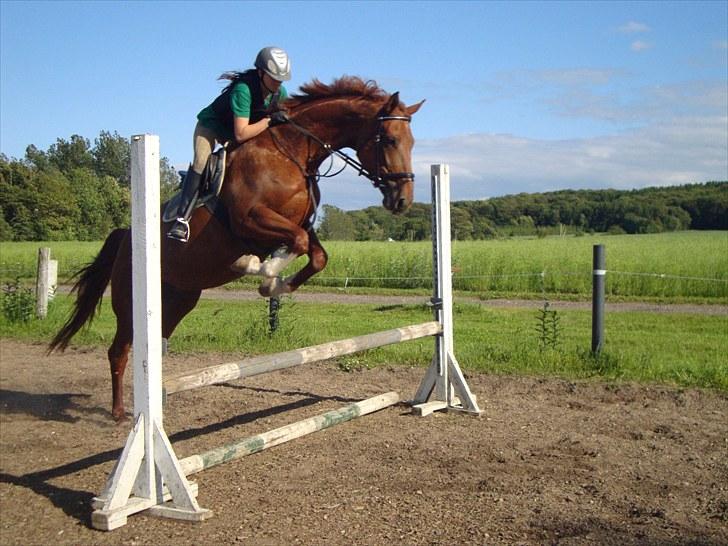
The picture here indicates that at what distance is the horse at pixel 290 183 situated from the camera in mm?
5086

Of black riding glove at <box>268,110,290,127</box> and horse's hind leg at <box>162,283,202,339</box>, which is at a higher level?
black riding glove at <box>268,110,290,127</box>

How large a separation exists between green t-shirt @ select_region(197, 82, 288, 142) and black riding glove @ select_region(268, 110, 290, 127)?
0.11 m

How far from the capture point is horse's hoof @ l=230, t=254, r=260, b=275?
5098 mm

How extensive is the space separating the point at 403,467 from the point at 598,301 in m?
4.31

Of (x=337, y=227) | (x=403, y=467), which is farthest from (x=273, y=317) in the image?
(x=337, y=227)

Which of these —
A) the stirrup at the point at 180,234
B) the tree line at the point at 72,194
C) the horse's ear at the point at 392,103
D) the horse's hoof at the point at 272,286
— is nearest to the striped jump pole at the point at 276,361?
the horse's hoof at the point at 272,286

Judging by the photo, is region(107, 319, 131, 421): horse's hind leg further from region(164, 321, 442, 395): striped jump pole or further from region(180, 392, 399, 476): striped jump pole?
region(180, 392, 399, 476): striped jump pole

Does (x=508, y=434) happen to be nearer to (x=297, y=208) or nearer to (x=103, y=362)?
(x=297, y=208)

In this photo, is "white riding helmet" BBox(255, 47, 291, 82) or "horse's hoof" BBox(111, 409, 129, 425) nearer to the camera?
"white riding helmet" BBox(255, 47, 291, 82)

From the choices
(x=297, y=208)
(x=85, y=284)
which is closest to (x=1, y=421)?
(x=85, y=284)

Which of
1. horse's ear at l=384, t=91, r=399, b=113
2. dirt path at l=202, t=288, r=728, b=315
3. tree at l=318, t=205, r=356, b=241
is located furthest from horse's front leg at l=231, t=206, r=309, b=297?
tree at l=318, t=205, r=356, b=241

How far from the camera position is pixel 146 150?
13.8ft

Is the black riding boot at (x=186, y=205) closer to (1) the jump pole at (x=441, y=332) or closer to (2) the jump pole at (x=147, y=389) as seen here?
(2) the jump pole at (x=147, y=389)

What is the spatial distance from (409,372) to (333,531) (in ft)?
15.4
